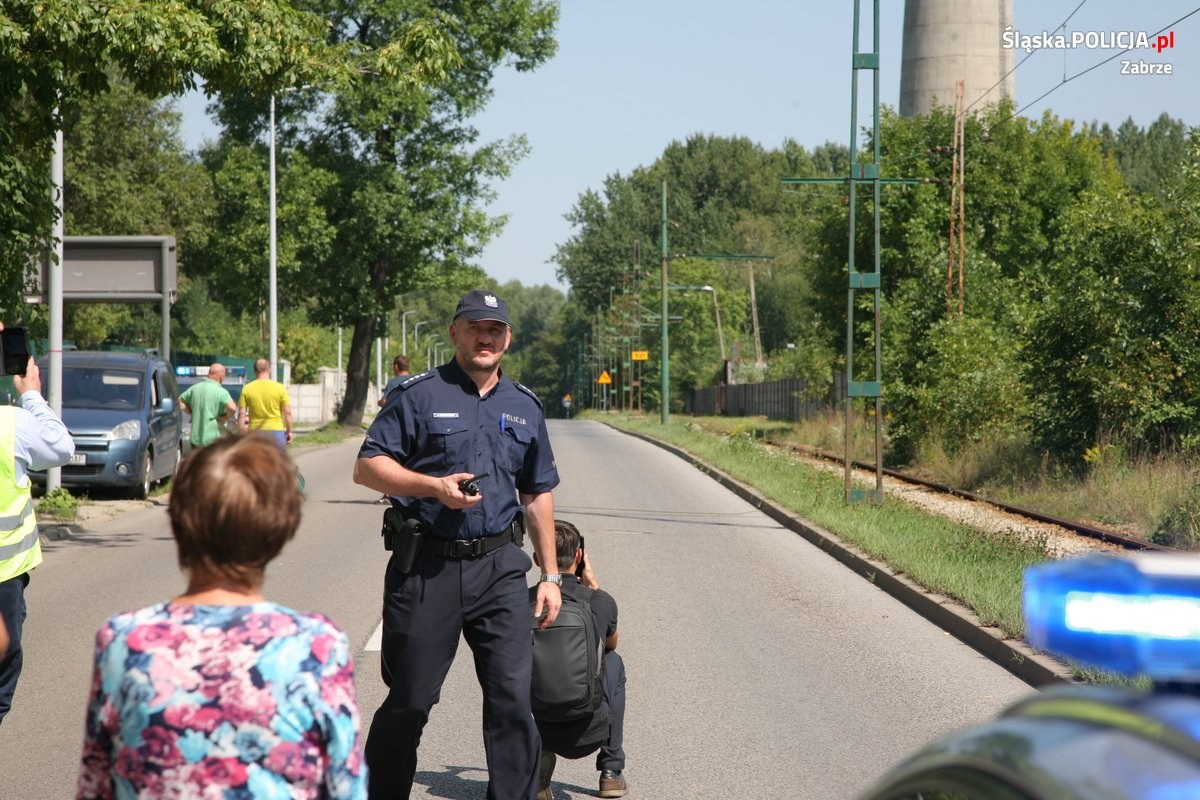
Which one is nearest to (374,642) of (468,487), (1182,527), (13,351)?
(13,351)

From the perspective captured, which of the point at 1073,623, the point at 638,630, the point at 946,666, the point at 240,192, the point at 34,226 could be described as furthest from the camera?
the point at 240,192

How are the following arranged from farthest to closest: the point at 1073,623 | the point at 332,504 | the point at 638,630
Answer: the point at 332,504
the point at 638,630
the point at 1073,623

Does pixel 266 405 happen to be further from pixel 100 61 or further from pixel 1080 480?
pixel 1080 480

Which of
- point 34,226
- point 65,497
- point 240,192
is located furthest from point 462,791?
point 240,192

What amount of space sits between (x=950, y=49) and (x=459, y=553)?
45.5 metres

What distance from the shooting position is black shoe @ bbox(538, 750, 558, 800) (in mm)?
5691

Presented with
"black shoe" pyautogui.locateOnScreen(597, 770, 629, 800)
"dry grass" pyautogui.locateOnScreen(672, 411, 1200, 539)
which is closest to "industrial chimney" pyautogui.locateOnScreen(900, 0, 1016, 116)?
"dry grass" pyautogui.locateOnScreen(672, 411, 1200, 539)

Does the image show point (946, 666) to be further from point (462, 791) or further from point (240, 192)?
point (240, 192)

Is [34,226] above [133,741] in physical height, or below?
above

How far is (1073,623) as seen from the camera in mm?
1969

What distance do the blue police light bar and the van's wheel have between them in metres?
19.2

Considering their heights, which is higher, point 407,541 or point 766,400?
point 407,541

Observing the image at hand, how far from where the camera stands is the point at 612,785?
607 cm

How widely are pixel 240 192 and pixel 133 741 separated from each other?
41.2 m
